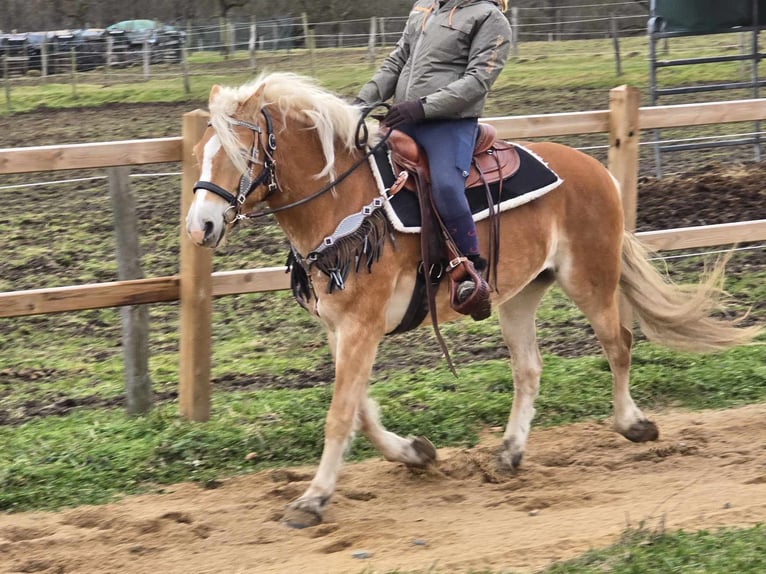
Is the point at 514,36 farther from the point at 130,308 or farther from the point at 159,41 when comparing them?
the point at 130,308

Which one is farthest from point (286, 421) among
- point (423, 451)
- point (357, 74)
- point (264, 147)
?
point (357, 74)

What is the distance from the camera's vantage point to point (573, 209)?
5.50 m

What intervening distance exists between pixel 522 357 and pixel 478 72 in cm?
167

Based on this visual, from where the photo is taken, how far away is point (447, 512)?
4.86 m

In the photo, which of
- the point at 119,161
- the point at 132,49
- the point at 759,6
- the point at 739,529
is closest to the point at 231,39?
the point at 132,49

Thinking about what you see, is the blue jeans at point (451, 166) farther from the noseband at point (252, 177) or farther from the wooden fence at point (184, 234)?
the wooden fence at point (184, 234)

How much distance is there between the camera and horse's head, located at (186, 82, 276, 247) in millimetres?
4250

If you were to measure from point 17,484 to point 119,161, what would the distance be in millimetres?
1729

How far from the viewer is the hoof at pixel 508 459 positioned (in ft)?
17.6

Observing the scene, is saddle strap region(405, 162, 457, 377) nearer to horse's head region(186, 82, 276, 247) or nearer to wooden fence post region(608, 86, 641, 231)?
horse's head region(186, 82, 276, 247)

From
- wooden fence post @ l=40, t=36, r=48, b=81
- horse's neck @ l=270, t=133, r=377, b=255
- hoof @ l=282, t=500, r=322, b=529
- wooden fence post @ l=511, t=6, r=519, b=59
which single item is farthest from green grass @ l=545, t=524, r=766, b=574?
wooden fence post @ l=40, t=36, r=48, b=81

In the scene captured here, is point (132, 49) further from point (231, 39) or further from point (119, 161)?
point (119, 161)

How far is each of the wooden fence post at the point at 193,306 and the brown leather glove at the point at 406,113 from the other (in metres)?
1.14

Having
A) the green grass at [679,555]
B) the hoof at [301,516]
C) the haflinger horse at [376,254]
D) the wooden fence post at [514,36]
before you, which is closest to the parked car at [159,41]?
the wooden fence post at [514,36]
